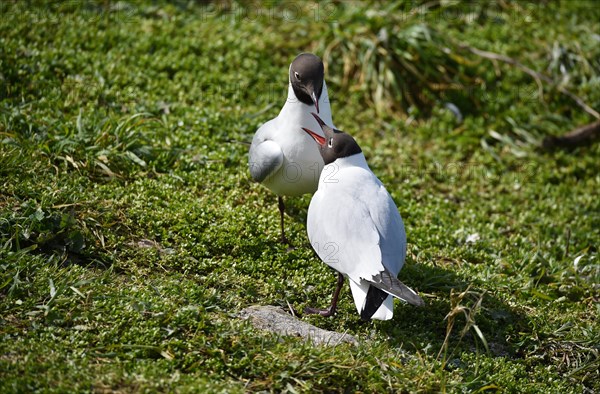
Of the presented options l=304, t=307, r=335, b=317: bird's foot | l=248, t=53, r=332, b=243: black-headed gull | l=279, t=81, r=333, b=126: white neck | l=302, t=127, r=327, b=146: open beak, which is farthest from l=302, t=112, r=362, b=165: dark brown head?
l=304, t=307, r=335, b=317: bird's foot

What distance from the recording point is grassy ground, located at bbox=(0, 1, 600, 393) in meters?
3.68

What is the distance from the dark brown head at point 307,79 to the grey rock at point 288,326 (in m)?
1.52

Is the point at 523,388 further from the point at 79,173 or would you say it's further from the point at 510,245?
the point at 79,173

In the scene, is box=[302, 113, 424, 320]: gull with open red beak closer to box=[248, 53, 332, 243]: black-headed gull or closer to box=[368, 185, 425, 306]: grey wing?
box=[368, 185, 425, 306]: grey wing

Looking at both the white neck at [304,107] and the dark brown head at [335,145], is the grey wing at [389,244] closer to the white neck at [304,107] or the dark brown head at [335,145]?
the dark brown head at [335,145]

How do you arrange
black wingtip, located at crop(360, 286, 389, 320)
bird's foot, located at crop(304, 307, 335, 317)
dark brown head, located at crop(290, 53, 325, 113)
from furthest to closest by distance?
dark brown head, located at crop(290, 53, 325, 113)
bird's foot, located at crop(304, 307, 335, 317)
black wingtip, located at crop(360, 286, 389, 320)

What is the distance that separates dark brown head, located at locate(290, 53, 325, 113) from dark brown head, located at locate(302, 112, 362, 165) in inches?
11.5

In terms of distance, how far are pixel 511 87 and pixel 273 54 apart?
2.48 meters

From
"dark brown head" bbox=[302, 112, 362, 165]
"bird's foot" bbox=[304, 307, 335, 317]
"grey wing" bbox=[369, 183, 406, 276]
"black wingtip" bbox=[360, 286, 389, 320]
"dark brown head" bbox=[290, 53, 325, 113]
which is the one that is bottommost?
"bird's foot" bbox=[304, 307, 335, 317]

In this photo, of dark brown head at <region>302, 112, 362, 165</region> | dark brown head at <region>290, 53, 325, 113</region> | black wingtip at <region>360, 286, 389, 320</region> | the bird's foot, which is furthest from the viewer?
dark brown head at <region>290, 53, 325, 113</region>

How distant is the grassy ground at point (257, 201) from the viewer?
3.68 meters

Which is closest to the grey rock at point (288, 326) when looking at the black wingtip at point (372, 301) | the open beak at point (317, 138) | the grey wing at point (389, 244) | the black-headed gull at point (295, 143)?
the black wingtip at point (372, 301)

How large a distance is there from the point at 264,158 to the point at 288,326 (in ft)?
4.19

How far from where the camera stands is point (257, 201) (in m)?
5.43
